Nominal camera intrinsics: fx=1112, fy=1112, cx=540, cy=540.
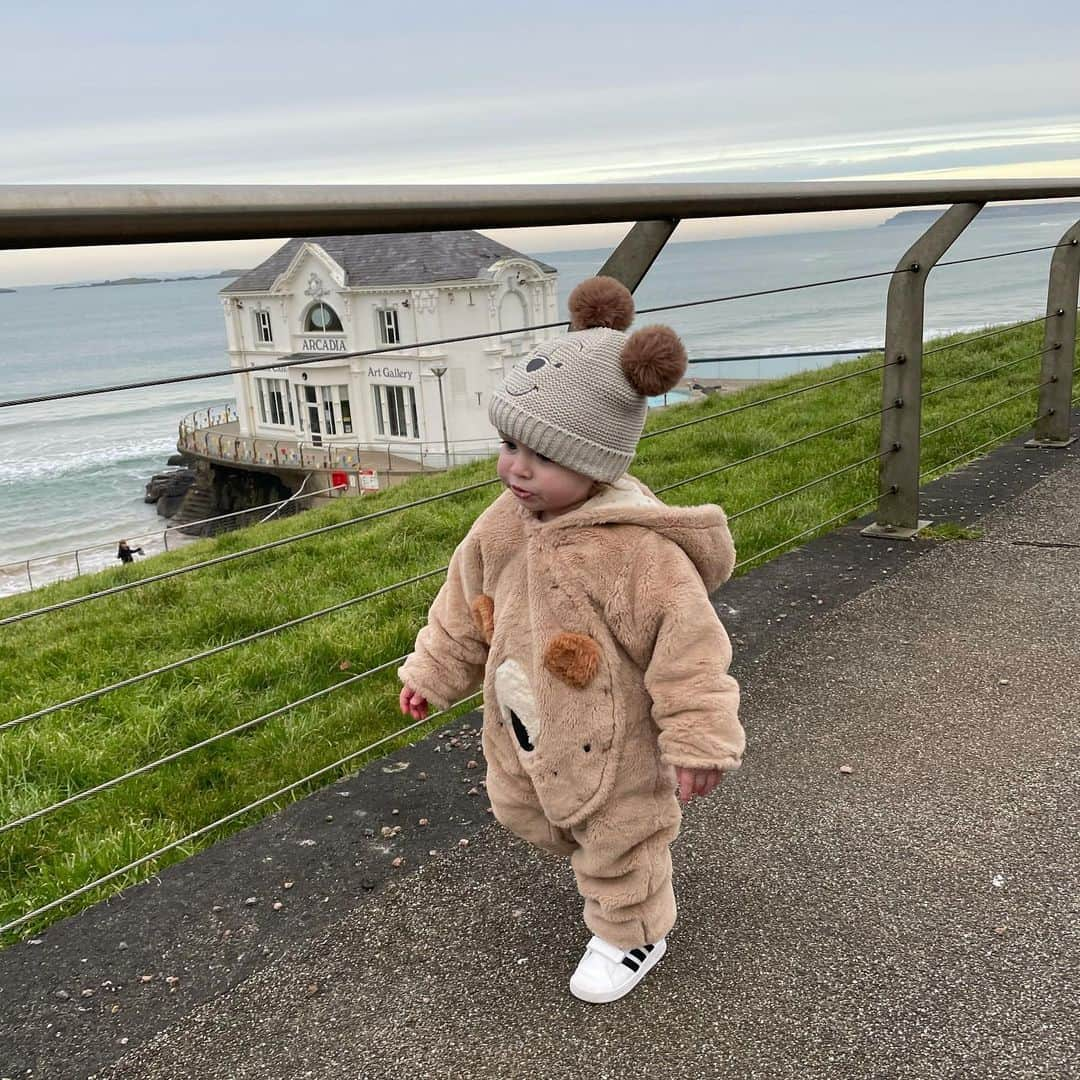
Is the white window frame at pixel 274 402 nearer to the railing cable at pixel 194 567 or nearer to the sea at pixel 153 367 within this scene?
the sea at pixel 153 367

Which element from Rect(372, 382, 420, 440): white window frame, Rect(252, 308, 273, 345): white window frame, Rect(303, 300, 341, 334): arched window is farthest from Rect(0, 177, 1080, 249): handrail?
Rect(252, 308, 273, 345): white window frame

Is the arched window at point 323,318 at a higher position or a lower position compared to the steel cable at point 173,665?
lower

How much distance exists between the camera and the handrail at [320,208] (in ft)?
4.68

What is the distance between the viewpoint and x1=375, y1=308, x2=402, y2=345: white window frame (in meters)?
34.8

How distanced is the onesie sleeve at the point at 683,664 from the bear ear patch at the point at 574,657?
75 millimetres

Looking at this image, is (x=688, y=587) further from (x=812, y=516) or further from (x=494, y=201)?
(x=812, y=516)

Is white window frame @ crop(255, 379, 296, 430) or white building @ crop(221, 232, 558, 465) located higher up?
white building @ crop(221, 232, 558, 465)

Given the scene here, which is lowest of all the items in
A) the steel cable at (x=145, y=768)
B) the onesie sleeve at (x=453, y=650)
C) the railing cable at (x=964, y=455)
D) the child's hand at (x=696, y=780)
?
the railing cable at (x=964, y=455)

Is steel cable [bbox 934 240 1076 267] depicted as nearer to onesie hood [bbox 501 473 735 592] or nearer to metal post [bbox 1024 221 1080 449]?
metal post [bbox 1024 221 1080 449]

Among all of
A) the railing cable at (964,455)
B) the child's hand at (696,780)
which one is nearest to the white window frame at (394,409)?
the railing cable at (964,455)

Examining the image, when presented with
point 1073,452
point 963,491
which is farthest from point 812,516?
point 1073,452

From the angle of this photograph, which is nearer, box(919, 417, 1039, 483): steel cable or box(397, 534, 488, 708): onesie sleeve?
box(397, 534, 488, 708): onesie sleeve

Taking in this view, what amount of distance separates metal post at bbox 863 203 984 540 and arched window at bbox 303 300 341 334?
34148 millimetres

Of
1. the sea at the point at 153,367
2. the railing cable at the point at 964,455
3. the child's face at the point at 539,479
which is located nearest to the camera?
the child's face at the point at 539,479
